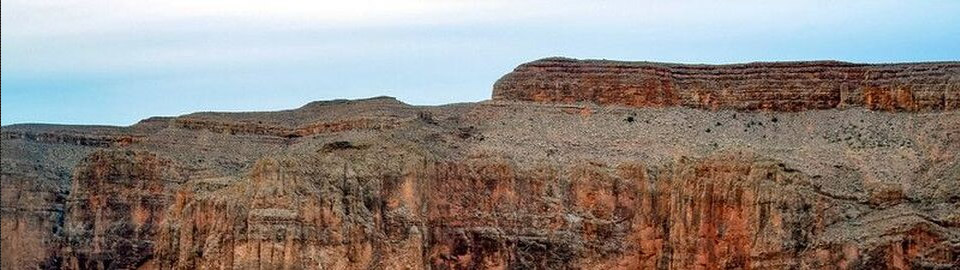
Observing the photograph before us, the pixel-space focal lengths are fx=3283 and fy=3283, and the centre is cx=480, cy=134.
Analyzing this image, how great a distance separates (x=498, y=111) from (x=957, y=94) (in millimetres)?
15529

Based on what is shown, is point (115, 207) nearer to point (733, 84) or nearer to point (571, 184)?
point (571, 184)

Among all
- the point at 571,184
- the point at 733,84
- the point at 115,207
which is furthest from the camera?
the point at 115,207

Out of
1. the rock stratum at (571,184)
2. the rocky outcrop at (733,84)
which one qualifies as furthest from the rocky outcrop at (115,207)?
the rocky outcrop at (733,84)

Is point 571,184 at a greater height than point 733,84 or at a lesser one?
lesser

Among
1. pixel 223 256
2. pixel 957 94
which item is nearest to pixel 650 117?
pixel 957 94

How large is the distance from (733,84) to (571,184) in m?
9.45

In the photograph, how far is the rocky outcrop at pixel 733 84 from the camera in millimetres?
110750

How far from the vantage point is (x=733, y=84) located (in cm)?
11225

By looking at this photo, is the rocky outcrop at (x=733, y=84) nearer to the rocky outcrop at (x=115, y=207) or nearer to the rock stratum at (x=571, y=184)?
the rock stratum at (x=571, y=184)

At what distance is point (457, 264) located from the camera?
10419 centimetres

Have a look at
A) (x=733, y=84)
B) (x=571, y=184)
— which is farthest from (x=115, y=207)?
(x=733, y=84)

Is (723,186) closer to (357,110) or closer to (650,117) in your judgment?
(650,117)

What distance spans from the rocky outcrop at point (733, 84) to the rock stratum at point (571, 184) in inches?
2.7

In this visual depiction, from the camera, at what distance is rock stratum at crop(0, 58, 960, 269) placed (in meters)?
102
